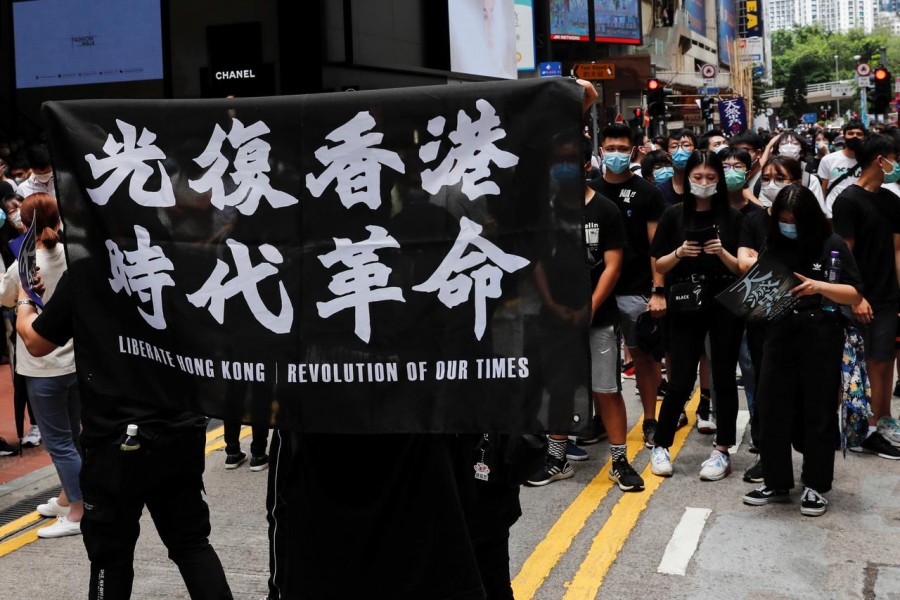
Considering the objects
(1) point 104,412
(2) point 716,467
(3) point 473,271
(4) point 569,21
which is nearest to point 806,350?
(2) point 716,467

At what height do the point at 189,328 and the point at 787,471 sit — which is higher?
the point at 189,328

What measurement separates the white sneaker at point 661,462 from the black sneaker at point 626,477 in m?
0.20

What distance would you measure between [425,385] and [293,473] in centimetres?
50

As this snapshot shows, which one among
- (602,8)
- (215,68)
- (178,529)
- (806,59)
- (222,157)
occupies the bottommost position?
(178,529)

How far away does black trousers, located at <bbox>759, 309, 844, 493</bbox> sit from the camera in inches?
235

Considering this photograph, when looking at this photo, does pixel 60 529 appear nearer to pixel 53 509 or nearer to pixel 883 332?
pixel 53 509

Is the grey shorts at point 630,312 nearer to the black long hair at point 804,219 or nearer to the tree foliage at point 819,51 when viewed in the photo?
the black long hair at point 804,219

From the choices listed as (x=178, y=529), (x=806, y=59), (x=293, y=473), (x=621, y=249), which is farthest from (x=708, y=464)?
(x=806, y=59)

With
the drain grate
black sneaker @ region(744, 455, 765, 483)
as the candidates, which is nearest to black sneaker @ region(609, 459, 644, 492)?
black sneaker @ region(744, 455, 765, 483)

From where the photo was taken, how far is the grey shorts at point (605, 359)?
6594 mm

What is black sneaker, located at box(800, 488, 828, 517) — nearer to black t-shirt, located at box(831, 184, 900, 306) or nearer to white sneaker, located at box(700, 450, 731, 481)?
white sneaker, located at box(700, 450, 731, 481)

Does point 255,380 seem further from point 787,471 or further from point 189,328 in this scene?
point 787,471

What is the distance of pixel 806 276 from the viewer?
5.94 metres

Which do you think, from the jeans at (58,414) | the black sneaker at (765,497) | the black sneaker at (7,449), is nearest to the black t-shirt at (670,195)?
the black sneaker at (765,497)
